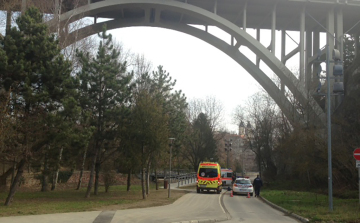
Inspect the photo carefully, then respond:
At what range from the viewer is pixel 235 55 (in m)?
36.2

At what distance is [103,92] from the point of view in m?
23.8

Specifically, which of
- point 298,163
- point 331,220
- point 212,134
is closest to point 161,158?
point 298,163

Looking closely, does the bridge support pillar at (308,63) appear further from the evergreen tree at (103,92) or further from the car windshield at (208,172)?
the evergreen tree at (103,92)

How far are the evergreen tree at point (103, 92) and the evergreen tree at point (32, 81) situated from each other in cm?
441

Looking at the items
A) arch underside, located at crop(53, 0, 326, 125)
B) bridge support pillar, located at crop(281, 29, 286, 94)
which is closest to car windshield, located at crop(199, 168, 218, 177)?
arch underside, located at crop(53, 0, 326, 125)

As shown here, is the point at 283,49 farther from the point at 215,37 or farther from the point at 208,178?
the point at 208,178

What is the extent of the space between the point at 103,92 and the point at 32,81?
659 cm

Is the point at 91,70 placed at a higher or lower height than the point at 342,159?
higher

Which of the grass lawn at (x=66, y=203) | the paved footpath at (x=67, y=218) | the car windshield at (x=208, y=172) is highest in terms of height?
the car windshield at (x=208, y=172)

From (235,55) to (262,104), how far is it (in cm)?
1432

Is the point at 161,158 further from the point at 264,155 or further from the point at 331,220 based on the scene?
the point at 264,155

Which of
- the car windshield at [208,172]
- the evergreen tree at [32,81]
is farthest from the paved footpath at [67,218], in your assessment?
the car windshield at [208,172]

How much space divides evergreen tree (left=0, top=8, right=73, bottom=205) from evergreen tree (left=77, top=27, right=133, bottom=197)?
4.41 meters

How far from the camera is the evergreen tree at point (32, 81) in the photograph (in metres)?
16.9
